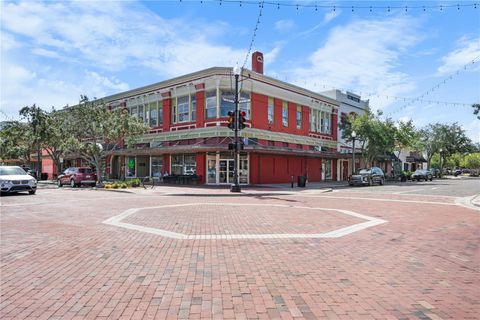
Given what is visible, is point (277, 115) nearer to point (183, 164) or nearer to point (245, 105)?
point (245, 105)

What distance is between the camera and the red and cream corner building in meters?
29.1

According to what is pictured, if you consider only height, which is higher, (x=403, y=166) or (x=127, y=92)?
(x=127, y=92)

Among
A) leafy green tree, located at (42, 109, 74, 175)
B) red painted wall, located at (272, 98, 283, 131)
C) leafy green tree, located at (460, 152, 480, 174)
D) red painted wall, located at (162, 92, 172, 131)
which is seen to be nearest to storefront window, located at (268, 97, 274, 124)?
red painted wall, located at (272, 98, 283, 131)

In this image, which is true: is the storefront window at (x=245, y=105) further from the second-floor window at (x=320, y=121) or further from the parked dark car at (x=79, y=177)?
the parked dark car at (x=79, y=177)

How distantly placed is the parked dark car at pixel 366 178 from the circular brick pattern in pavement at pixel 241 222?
62.1ft

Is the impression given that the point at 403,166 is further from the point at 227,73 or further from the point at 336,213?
the point at 336,213

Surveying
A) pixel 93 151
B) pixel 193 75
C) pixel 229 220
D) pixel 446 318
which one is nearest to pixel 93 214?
pixel 229 220

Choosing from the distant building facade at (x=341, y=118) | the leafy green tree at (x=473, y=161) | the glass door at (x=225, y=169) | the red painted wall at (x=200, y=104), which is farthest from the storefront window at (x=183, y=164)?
the leafy green tree at (x=473, y=161)

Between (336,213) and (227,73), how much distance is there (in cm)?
1899

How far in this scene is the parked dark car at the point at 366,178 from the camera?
31.0 m

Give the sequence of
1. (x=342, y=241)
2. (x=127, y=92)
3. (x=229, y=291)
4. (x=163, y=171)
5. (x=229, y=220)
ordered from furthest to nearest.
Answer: (x=127, y=92) → (x=163, y=171) → (x=229, y=220) → (x=342, y=241) → (x=229, y=291)

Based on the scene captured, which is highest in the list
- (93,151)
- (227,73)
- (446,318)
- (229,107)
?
(227,73)

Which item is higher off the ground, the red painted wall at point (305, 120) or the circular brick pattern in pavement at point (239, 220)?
the red painted wall at point (305, 120)

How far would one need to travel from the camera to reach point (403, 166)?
61.7 m
